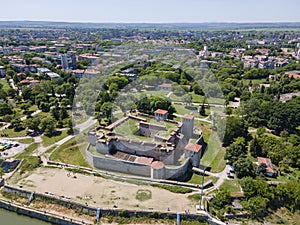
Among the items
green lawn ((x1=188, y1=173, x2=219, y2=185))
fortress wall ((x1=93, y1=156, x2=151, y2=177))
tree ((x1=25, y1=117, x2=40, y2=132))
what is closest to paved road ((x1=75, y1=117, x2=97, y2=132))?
tree ((x1=25, y1=117, x2=40, y2=132))

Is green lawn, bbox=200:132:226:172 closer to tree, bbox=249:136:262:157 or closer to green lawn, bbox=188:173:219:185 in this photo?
green lawn, bbox=188:173:219:185

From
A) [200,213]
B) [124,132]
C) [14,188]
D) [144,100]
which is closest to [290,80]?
[144,100]

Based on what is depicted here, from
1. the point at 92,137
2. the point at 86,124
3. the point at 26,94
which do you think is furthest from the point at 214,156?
the point at 26,94

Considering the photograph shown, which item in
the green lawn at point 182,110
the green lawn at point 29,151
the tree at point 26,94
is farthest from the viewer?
the tree at point 26,94

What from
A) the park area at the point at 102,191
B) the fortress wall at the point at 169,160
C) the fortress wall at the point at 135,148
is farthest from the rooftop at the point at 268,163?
the fortress wall at the point at 135,148

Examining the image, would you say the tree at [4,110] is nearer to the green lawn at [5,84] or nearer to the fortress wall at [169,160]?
the green lawn at [5,84]

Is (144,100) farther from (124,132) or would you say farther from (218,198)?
(218,198)
